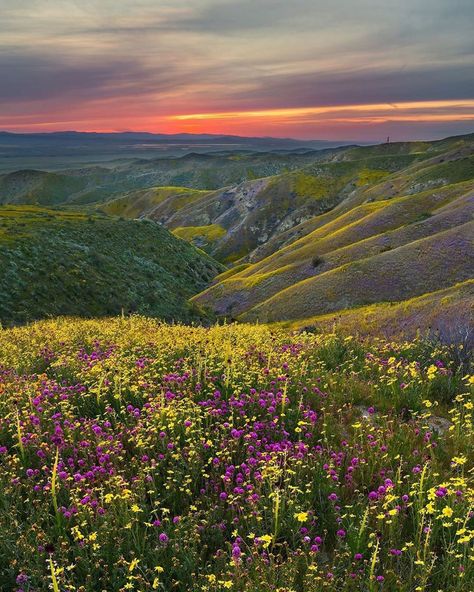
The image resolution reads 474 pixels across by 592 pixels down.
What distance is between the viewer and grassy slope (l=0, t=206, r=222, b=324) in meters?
48.9

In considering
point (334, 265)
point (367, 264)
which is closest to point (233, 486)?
point (367, 264)

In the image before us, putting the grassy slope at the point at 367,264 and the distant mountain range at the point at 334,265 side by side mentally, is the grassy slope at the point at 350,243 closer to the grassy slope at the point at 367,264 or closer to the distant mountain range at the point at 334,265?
the grassy slope at the point at 367,264

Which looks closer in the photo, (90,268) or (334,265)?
(334,265)

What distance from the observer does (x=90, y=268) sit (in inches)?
2391

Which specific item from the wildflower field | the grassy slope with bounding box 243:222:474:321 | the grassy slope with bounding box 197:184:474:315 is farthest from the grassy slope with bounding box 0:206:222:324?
the wildflower field

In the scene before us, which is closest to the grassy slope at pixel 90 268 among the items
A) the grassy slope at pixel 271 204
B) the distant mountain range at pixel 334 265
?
the distant mountain range at pixel 334 265

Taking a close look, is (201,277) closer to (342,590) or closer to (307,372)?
(307,372)

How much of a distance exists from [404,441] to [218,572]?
12.4 ft

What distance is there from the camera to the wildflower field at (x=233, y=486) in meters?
5.06

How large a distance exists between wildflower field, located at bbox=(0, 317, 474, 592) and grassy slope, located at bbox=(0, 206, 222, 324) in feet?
123

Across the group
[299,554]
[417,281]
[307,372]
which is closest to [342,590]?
[299,554]

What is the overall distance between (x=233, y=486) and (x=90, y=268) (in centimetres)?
5758

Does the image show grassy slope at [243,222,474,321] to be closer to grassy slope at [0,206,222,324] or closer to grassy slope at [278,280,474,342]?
grassy slope at [278,280,474,342]

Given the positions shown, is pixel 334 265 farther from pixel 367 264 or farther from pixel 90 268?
pixel 90 268
